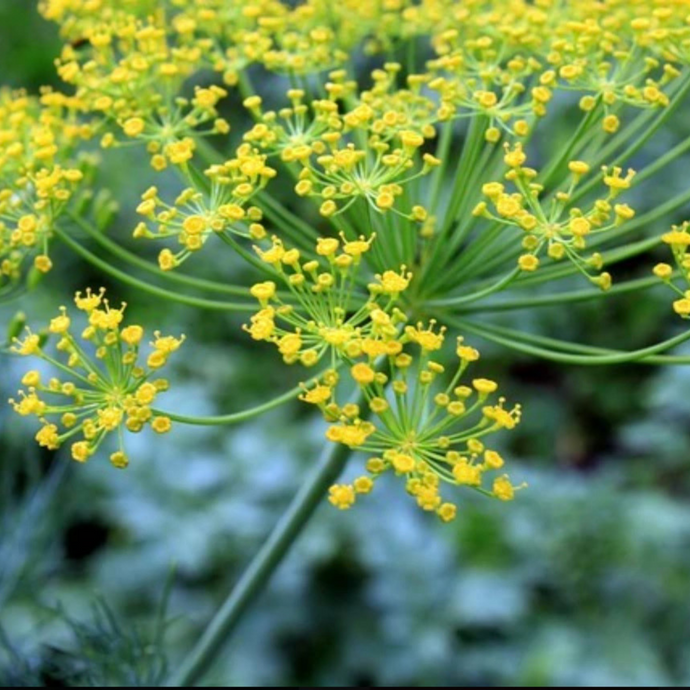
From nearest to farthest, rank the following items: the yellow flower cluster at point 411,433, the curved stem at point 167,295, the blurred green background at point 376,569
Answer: the yellow flower cluster at point 411,433 < the curved stem at point 167,295 < the blurred green background at point 376,569

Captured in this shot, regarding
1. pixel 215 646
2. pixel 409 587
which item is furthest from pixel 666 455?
pixel 215 646

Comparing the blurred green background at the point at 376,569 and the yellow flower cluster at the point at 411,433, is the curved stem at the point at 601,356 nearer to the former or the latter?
the yellow flower cluster at the point at 411,433

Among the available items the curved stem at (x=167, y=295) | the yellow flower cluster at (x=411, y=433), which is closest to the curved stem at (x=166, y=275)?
the curved stem at (x=167, y=295)

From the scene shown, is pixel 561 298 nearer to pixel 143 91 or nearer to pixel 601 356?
pixel 601 356

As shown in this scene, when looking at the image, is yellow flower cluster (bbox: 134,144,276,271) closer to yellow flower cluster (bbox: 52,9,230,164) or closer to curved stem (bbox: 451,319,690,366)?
yellow flower cluster (bbox: 52,9,230,164)

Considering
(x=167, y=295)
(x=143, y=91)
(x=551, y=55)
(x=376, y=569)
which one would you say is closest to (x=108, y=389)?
(x=167, y=295)

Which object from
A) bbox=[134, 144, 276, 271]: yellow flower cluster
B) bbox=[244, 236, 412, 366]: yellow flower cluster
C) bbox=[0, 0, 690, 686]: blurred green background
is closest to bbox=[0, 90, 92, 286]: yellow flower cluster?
bbox=[134, 144, 276, 271]: yellow flower cluster
